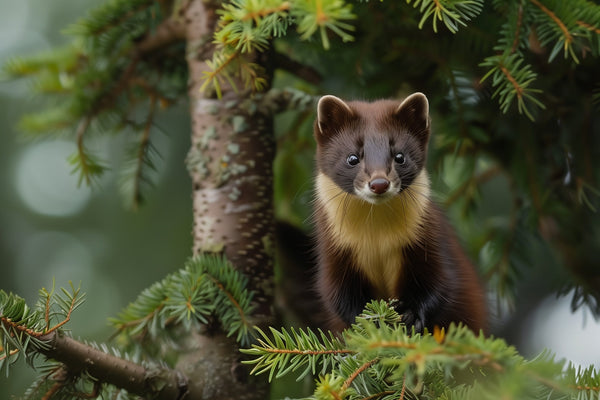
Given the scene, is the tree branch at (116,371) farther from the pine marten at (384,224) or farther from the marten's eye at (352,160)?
the marten's eye at (352,160)

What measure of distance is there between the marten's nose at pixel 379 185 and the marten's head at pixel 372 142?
0.01 metres

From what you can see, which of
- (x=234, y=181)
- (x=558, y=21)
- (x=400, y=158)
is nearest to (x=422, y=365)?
(x=400, y=158)

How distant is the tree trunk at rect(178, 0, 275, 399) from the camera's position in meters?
2.68

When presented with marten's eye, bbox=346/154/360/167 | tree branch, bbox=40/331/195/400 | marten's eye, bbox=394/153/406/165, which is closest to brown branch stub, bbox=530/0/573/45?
marten's eye, bbox=394/153/406/165

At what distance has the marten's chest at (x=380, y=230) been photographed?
2.46 meters

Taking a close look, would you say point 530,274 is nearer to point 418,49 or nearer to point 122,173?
point 418,49

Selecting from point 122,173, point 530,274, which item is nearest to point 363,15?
point 122,173

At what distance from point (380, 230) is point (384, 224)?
0.09 feet

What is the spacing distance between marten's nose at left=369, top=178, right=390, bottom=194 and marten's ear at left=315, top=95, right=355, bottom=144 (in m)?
0.37

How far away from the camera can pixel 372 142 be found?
7.45 feet

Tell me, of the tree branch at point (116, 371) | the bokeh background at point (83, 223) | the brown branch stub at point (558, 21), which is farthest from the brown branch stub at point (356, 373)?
the bokeh background at point (83, 223)

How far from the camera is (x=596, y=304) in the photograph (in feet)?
10.0

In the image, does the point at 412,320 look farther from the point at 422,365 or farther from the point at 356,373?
the point at 422,365

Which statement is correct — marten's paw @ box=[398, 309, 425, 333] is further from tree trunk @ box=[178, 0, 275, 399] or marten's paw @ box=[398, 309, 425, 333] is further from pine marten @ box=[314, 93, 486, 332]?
tree trunk @ box=[178, 0, 275, 399]
